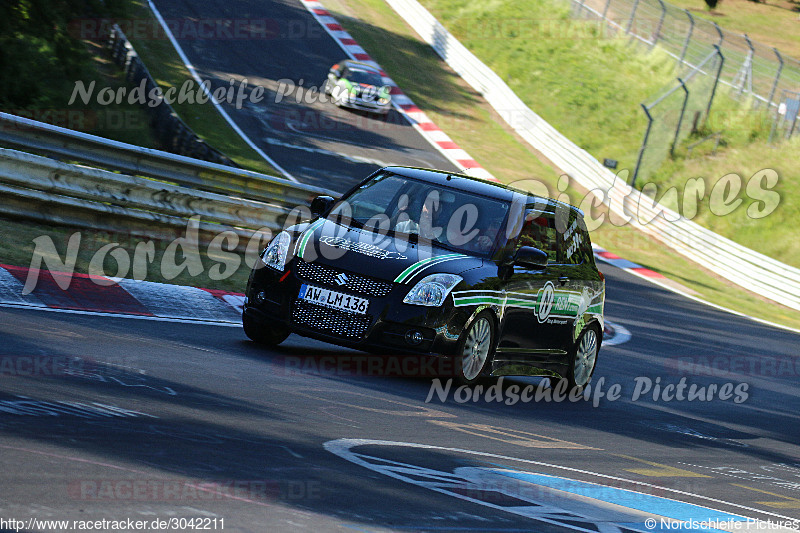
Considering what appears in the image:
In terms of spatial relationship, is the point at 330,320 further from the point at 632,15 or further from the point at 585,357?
the point at 632,15

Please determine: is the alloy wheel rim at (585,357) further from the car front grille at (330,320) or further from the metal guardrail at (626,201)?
the metal guardrail at (626,201)

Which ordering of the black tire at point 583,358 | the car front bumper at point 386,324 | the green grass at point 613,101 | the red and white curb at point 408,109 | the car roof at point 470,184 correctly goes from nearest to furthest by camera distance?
the car front bumper at point 386,324
the car roof at point 470,184
the black tire at point 583,358
the red and white curb at point 408,109
the green grass at point 613,101

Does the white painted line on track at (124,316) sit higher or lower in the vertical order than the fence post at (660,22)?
lower

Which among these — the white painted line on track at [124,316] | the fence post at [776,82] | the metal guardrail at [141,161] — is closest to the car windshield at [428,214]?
the white painted line on track at [124,316]

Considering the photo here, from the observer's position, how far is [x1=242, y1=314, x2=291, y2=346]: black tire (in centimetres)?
934

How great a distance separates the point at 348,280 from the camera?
28.3ft

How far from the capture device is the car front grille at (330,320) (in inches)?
337

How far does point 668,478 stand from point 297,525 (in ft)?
11.6

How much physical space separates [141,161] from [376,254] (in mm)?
4691

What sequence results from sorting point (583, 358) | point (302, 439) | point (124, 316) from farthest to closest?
point (583, 358)
point (124, 316)
point (302, 439)

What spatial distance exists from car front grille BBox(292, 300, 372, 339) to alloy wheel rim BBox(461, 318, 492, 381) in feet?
2.78

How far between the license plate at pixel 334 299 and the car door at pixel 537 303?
132 centimetres

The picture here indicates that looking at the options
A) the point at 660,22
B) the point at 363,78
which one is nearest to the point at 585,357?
the point at 363,78

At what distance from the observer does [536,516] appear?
5.33 meters
